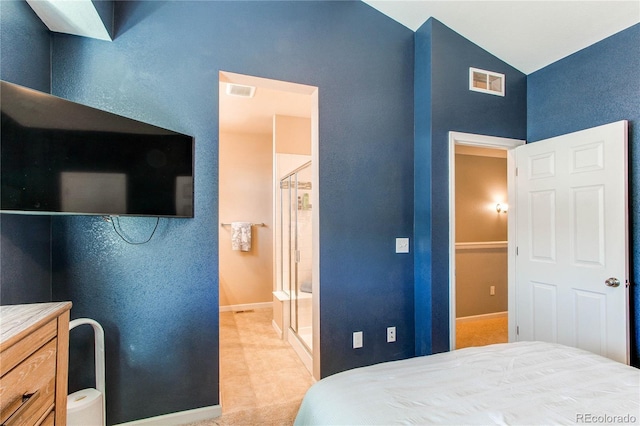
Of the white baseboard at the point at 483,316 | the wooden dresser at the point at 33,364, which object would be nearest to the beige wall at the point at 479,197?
the white baseboard at the point at 483,316

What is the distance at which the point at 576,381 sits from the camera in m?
1.23

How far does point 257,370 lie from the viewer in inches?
105

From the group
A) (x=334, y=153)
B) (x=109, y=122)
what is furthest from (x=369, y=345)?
(x=109, y=122)

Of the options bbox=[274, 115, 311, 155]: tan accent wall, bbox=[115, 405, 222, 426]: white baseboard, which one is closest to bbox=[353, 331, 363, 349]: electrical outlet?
bbox=[115, 405, 222, 426]: white baseboard

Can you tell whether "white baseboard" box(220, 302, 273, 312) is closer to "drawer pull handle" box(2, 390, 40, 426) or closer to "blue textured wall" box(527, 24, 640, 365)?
"drawer pull handle" box(2, 390, 40, 426)

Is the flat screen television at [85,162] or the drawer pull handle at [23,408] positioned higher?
the flat screen television at [85,162]

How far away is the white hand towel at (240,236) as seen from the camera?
451cm

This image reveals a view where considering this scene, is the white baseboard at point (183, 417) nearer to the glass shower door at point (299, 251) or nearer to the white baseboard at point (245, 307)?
the glass shower door at point (299, 251)

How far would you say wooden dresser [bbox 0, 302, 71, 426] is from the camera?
2.73 feet

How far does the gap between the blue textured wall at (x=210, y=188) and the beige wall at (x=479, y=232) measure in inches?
70.6

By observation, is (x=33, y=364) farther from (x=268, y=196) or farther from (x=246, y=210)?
(x=268, y=196)

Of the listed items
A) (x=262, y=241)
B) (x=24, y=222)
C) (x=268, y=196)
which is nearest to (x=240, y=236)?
(x=262, y=241)

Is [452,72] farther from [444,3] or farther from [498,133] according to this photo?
[498,133]

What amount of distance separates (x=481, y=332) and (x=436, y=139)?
2.56m
